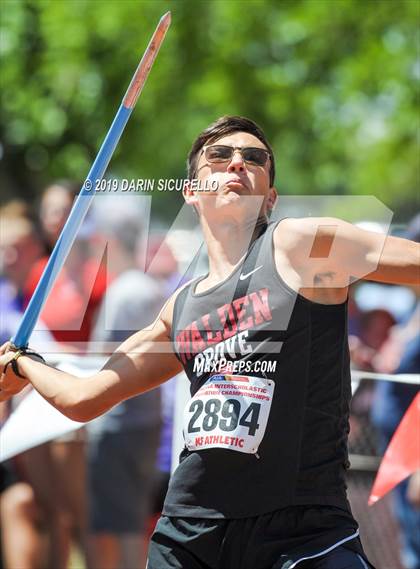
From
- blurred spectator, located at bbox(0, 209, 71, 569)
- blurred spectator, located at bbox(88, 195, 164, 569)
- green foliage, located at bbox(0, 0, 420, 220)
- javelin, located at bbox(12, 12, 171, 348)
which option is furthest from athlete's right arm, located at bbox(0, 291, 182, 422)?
green foliage, located at bbox(0, 0, 420, 220)

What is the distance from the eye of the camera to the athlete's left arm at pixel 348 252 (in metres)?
2.73

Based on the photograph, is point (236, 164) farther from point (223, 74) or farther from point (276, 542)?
point (223, 74)

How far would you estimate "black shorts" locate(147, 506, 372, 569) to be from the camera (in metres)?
2.81

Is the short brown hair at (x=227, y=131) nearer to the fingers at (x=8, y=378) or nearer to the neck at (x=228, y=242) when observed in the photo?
the neck at (x=228, y=242)

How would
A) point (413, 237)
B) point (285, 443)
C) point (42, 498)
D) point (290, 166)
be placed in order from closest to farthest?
point (285, 443) < point (413, 237) < point (42, 498) < point (290, 166)

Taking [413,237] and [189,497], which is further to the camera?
[413,237]

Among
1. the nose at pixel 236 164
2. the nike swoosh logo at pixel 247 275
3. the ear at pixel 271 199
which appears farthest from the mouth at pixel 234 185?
the nike swoosh logo at pixel 247 275

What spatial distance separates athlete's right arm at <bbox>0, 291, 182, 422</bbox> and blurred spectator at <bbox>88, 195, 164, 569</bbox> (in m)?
1.94

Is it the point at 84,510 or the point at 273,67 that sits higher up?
the point at 273,67

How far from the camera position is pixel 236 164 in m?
3.10

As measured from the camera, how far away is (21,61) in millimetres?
13969

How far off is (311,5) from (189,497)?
1102 centimetres

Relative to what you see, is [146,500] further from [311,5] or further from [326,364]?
[311,5]

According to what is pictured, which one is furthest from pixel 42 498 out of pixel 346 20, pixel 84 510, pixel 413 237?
pixel 346 20
